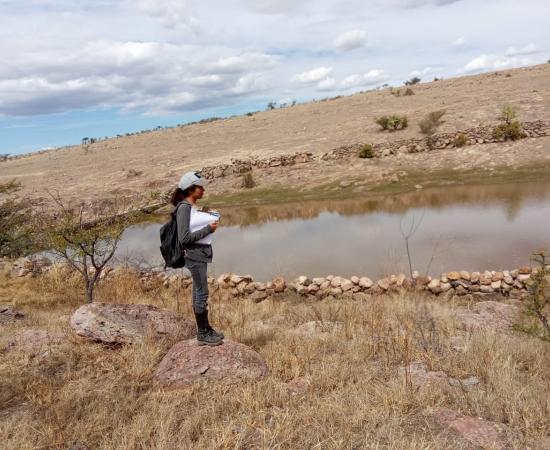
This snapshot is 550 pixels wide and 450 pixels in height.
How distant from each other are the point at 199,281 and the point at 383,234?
865 centimetres

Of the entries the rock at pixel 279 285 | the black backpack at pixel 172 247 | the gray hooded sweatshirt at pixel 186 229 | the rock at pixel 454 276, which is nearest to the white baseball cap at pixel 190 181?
the gray hooded sweatshirt at pixel 186 229

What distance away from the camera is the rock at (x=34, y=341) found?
19.1ft

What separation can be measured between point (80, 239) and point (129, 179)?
58.3ft

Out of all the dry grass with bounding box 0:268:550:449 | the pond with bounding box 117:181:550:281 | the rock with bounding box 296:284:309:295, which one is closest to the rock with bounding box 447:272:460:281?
the pond with bounding box 117:181:550:281

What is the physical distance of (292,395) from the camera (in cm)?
429

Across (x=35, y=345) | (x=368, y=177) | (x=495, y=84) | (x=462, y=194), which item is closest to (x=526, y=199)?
(x=462, y=194)

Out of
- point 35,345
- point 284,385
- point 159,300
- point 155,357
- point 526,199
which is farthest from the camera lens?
point 526,199

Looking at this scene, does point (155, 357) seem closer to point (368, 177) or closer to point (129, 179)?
point (368, 177)

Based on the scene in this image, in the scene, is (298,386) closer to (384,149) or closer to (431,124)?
(384,149)

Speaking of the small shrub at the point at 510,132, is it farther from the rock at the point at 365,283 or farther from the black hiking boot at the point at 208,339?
the black hiking boot at the point at 208,339

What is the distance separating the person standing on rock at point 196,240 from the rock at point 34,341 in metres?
2.24

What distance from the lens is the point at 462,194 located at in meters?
16.2

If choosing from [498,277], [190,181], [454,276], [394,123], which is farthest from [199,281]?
[394,123]

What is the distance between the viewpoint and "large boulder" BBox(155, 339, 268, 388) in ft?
15.3
